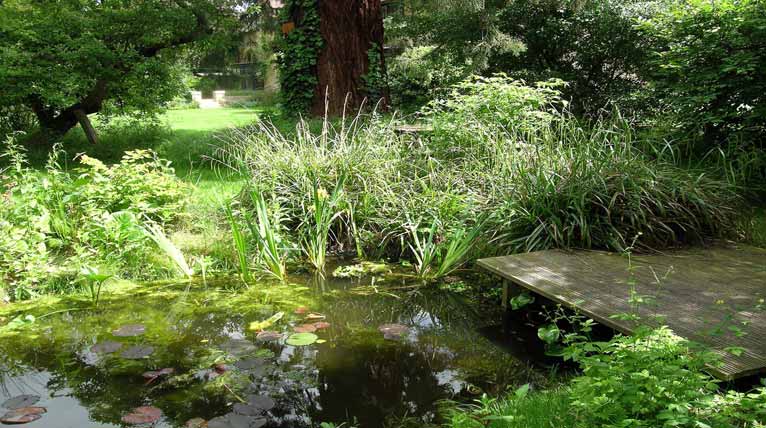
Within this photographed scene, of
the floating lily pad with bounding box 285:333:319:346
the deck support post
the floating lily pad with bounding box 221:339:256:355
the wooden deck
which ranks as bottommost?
the floating lily pad with bounding box 221:339:256:355

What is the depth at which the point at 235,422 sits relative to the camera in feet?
7.92

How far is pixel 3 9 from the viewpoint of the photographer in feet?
25.3

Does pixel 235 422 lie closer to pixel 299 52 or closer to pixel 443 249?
pixel 443 249

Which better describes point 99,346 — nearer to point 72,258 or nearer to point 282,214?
point 72,258

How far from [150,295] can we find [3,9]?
5.90 m

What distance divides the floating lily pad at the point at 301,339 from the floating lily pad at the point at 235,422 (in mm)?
717

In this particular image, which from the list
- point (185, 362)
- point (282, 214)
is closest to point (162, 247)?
point (282, 214)

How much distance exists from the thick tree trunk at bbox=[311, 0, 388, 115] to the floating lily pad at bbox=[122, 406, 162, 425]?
6.15 m

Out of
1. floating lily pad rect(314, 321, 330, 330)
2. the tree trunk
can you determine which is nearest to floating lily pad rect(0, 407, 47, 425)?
floating lily pad rect(314, 321, 330, 330)

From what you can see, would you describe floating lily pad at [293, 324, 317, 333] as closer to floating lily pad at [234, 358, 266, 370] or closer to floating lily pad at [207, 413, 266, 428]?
floating lily pad at [234, 358, 266, 370]

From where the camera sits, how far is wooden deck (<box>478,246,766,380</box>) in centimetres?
249

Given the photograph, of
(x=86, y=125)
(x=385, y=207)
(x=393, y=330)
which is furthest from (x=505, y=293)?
(x=86, y=125)

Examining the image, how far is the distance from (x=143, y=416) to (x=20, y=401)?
626 millimetres

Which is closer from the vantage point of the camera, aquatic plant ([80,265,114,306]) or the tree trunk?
Result: aquatic plant ([80,265,114,306])
